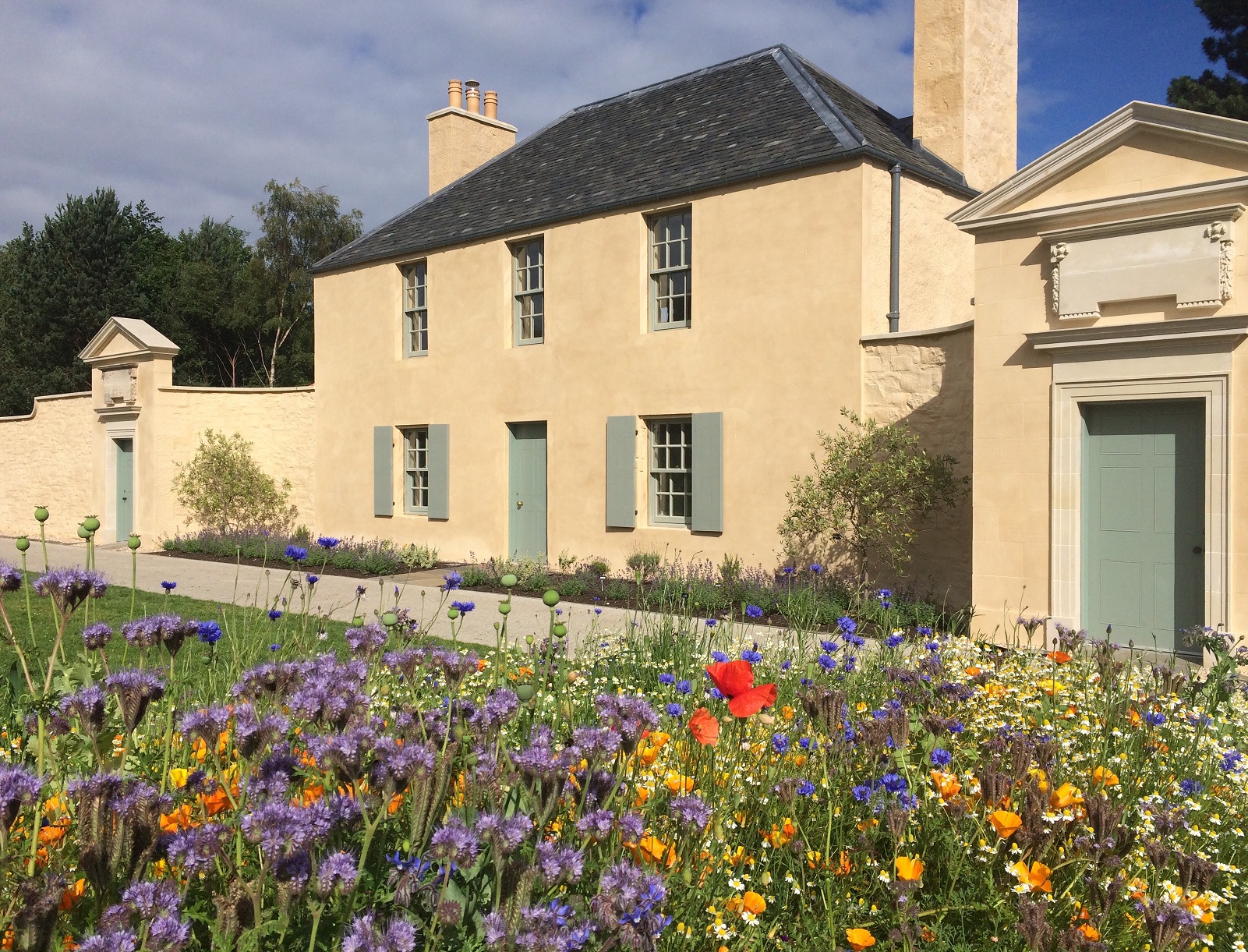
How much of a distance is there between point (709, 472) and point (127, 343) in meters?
12.4

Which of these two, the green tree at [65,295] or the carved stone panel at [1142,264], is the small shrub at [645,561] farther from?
the green tree at [65,295]

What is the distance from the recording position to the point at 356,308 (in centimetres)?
1739

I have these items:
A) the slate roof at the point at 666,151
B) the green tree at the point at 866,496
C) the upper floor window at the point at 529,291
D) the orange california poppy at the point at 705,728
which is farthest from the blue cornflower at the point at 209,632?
the upper floor window at the point at 529,291

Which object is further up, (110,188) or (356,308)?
(110,188)

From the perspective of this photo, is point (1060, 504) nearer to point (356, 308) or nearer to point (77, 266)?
point (356, 308)

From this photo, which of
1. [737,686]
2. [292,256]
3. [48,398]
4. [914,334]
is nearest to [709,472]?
[914,334]

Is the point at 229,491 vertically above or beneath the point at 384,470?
beneath

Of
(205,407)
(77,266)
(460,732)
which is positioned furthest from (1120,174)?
(77,266)

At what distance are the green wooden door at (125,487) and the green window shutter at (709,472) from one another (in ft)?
40.7

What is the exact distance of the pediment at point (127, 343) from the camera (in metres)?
18.0

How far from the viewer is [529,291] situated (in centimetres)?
1485

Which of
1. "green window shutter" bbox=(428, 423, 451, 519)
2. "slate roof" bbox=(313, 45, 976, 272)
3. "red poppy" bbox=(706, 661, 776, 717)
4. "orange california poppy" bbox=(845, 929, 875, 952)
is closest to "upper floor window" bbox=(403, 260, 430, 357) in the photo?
"slate roof" bbox=(313, 45, 976, 272)

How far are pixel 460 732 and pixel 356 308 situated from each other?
53.6ft

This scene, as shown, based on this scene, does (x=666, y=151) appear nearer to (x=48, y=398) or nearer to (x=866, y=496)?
(x=866, y=496)
